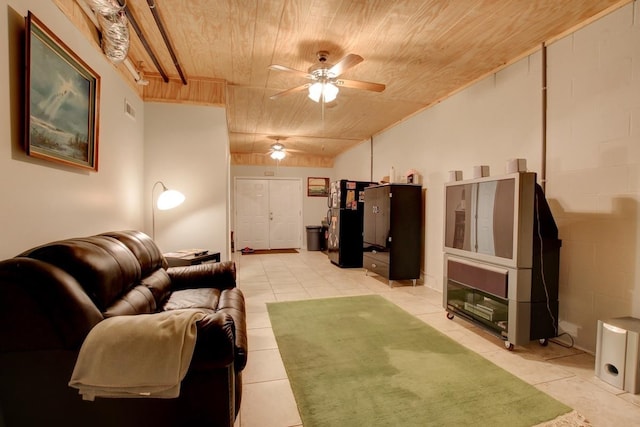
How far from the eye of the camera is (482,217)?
2.71m

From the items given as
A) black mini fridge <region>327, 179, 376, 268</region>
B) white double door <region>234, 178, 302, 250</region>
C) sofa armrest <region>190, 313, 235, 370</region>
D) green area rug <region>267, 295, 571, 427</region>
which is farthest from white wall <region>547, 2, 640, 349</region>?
white double door <region>234, 178, 302, 250</region>

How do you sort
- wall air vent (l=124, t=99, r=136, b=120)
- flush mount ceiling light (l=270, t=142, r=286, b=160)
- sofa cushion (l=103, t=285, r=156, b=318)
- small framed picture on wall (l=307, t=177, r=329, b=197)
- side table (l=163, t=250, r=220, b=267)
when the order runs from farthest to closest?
small framed picture on wall (l=307, t=177, r=329, b=197) → flush mount ceiling light (l=270, t=142, r=286, b=160) → side table (l=163, t=250, r=220, b=267) → wall air vent (l=124, t=99, r=136, b=120) → sofa cushion (l=103, t=285, r=156, b=318)

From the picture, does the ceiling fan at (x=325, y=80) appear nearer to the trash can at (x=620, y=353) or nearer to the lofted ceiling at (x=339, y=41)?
the lofted ceiling at (x=339, y=41)

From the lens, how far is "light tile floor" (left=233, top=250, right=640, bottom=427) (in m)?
1.73

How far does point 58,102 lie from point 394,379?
2.80m

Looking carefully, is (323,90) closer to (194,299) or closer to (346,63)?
(346,63)

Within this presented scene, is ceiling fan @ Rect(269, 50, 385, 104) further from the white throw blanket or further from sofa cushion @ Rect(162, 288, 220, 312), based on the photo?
the white throw blanket

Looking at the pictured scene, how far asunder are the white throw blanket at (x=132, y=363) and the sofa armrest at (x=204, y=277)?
1516mm

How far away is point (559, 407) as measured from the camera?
177cm

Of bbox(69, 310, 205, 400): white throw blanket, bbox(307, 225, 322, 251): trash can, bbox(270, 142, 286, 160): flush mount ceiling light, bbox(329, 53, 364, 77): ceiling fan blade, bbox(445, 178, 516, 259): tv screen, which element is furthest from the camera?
bbox(307, 225, 322, 251): trash can

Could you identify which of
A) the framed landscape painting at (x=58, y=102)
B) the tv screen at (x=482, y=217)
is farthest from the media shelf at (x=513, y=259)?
the framed landscape painting at (x=58, y=102)

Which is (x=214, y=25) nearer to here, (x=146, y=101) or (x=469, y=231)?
(x=146, y=101)

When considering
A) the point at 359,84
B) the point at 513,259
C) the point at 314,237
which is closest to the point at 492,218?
the point at 513,259

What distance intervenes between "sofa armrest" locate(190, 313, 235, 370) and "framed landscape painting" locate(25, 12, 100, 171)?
1366 millimetres
